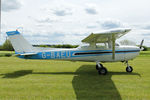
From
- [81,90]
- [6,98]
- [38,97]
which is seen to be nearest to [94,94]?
[81,90]

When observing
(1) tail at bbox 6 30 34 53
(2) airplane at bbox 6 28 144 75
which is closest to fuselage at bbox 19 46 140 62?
(2) airplane at bbox 6 28 144 75

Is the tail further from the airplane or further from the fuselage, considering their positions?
the fuselage

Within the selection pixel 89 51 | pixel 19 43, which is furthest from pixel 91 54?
pixel 19 43

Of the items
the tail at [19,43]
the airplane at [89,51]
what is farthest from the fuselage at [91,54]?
the tail at [19,43]

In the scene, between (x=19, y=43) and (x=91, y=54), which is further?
(x=19, y=43)

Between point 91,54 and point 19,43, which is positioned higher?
point 19,43

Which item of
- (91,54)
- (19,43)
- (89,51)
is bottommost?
(91,54)

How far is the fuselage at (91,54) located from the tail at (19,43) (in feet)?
2.07

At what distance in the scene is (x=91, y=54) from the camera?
28.9ft

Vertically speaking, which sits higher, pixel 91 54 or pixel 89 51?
pixel 89 51

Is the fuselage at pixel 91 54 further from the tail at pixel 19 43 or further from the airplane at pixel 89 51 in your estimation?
the tail at pixel 19 43

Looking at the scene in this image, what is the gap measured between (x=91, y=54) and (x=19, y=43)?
4932 mm

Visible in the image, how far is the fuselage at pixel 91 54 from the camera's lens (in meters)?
8.62

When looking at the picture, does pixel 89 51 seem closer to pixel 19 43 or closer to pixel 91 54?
pixel 91 54
